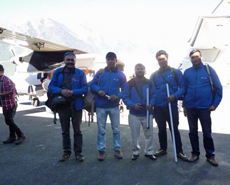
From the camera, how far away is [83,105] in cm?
402

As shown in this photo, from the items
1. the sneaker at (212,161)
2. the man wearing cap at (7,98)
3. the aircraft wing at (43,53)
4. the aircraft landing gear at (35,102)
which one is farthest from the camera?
the aircraft landing gear at (35,102)

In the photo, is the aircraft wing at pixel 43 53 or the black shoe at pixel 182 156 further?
the aircraft wing at pixel 43 53

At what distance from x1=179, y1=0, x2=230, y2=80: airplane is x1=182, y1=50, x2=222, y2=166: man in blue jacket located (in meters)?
4.95

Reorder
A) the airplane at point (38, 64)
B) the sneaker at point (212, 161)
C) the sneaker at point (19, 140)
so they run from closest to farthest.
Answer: the sneaker at point (212, 161) → the sneaker at point (19, 140) → the airplane at point (38, 64)

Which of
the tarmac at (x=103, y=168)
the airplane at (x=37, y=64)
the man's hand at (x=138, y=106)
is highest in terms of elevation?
the airplane at (x=37, y=64)

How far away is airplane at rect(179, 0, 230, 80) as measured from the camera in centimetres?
768

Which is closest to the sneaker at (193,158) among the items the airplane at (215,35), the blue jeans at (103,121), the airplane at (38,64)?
the blue jeans at (103,121)

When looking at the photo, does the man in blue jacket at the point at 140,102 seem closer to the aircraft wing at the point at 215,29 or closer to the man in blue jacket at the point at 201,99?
the man in blue jacket at the point at 201,99

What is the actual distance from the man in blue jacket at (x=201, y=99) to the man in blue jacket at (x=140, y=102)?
68cm

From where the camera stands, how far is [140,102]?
3.90m

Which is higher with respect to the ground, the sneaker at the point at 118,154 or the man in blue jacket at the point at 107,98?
the man in blue jacket at the point at 107,98

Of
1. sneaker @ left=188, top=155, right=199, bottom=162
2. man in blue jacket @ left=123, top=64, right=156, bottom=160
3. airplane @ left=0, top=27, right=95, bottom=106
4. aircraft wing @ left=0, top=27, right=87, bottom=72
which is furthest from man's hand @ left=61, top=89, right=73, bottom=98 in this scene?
airplane @ left=0, top=27, right=95, bottom=106

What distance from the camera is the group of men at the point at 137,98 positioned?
Result: 12.3 feet

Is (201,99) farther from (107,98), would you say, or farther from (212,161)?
(107,98)
